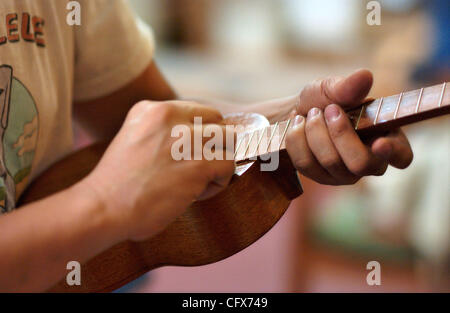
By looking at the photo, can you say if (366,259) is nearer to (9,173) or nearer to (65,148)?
(65,148)

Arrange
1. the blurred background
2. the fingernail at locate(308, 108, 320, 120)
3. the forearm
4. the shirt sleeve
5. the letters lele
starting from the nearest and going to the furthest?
the forearm, the fingernail at locate(308, 108, 320, 120), the letters lele, the shirt sleeve, the blurred background

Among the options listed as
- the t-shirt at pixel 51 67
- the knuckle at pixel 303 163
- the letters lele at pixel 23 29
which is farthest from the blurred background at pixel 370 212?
the knuckle at pixel 303 163

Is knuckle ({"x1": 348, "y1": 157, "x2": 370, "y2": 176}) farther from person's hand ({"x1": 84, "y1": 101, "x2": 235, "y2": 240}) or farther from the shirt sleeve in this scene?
the shirt sleeve

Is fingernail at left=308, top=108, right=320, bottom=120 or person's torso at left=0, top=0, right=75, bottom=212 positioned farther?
person's torso at left=0, top=0, right=75, bottom=212

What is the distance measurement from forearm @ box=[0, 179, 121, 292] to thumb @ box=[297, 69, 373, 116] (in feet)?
1.02

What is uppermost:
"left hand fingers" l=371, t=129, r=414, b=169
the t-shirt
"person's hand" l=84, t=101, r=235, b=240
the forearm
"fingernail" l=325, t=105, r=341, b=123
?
the t-shirt

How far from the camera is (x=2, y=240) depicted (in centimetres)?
50

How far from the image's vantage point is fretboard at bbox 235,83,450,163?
0.53 meters

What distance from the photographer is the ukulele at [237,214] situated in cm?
59

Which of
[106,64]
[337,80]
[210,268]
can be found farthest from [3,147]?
[210,268]

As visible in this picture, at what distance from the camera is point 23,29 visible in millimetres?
750

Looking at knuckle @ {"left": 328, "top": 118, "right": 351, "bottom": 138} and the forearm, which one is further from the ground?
knuckle @ {"left": 328, "top": 118, "right": 351, "bottom": 138}

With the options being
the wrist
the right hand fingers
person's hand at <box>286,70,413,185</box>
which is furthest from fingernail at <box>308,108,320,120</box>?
the wrist

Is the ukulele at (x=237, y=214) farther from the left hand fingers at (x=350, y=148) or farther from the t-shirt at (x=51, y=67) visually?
the t-shirt at (x=51, y=67)
